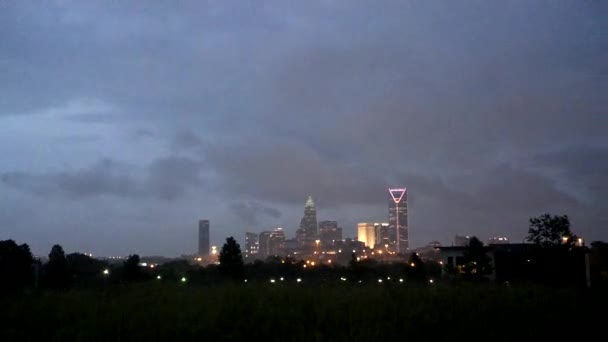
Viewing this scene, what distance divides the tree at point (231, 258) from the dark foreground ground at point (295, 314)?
28664 mm

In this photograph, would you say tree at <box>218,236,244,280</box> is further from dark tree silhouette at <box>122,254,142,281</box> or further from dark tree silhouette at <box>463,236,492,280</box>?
dark tree silhouette at <box>463,236,492,280</box>

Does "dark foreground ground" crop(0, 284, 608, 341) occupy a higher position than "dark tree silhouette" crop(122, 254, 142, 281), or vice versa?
"dark tree silhouette" crop(122, 254, 142, 281)

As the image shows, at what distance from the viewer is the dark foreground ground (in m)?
11.4

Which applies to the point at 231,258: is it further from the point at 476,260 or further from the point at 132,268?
the point at 476,260

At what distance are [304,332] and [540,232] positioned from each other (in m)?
28.0

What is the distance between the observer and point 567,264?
34.5 metres

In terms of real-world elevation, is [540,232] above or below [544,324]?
above

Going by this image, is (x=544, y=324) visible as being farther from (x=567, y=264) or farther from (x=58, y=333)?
(x=567, y=264)

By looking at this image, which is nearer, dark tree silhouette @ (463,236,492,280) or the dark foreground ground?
the dark foreground ground

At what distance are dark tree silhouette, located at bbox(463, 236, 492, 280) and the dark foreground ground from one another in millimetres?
26886

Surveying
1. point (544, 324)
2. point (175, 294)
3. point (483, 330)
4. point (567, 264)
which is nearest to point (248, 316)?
point (175, 294)

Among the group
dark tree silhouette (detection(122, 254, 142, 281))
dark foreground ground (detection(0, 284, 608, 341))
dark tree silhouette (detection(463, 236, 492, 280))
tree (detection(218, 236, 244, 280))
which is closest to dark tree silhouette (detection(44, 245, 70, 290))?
dark tree silhouette (detection(122, 254, 142, 281))

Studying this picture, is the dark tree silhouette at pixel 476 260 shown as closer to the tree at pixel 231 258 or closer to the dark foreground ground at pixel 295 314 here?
the tree at pixel 231 258

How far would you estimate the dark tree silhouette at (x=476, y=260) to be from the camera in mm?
41656
